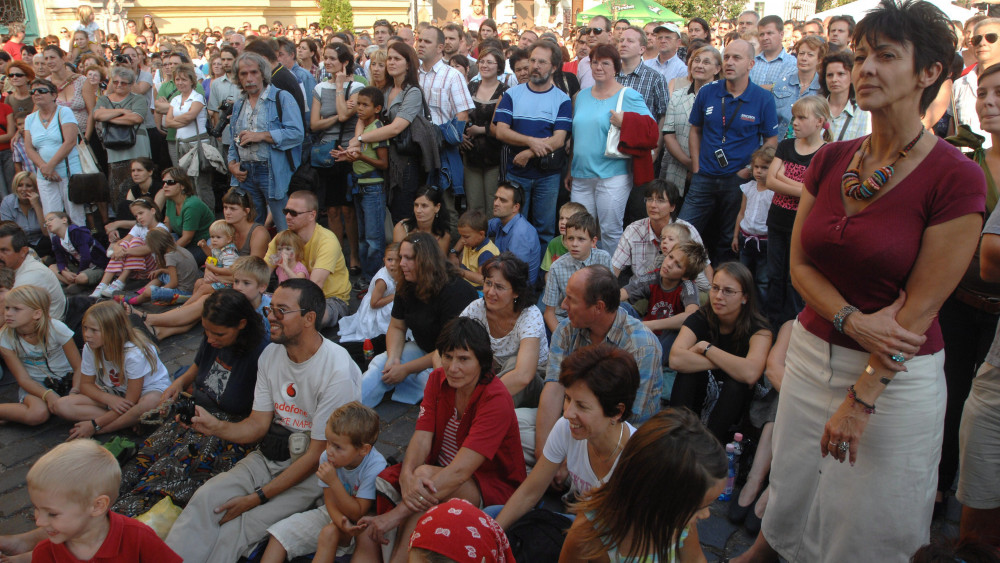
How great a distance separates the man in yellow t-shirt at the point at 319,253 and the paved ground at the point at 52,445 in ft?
3.82

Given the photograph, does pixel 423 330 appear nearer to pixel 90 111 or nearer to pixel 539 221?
pixel 539 221

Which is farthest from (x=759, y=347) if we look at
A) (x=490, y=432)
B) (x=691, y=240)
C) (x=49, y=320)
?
(x=49, y=320)

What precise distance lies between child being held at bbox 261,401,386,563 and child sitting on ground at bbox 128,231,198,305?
12.6ft

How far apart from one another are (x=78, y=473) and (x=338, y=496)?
3.47ft

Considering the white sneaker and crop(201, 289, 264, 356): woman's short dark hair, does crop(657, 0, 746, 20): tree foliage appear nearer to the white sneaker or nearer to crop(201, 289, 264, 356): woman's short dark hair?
the white sneaker

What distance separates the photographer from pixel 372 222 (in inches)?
259

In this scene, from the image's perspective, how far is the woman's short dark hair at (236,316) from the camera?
147 inches

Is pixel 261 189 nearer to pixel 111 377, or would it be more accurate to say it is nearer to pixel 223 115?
pixel 223 115

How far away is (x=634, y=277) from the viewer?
16.7ft

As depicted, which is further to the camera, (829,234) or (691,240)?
(691,240)

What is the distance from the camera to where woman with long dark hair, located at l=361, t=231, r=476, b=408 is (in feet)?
14.8

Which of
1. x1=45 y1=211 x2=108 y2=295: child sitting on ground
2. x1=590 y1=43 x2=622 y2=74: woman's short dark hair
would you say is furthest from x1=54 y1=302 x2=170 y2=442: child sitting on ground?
x1=590 y1=43 x2=622 y2=74: woman's short dark hair

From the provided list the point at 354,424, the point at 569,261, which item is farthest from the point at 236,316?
the point at 569,261

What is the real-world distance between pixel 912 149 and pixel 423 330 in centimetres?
326
